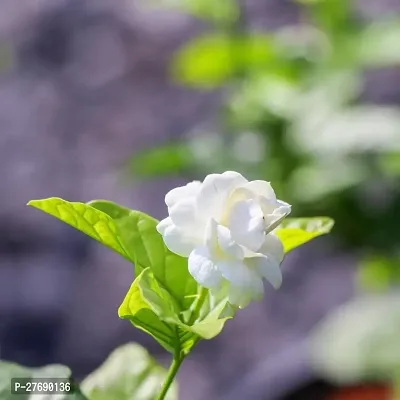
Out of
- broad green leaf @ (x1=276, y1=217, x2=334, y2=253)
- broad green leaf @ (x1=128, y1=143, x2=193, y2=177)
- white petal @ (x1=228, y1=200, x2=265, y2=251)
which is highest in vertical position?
white petal @ (x1=228, y1=200, x2=265, y2=251)

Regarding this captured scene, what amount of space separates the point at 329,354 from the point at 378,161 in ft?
1.14

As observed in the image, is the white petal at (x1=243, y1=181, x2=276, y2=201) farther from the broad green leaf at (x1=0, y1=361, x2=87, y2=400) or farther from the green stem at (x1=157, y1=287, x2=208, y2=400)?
the broad green leaf at (x1=0, y1=361, x2=87, y2=400)

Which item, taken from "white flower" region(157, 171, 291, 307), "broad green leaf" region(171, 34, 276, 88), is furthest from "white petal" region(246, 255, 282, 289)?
"broad green leaf" region(171, 34, 276, 88)

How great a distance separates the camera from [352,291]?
2.22m

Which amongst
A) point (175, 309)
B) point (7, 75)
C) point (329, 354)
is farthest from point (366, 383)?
point (7, 75)

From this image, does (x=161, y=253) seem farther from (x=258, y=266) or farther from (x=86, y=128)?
(x=86, y=128)

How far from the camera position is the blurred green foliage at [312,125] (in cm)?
131

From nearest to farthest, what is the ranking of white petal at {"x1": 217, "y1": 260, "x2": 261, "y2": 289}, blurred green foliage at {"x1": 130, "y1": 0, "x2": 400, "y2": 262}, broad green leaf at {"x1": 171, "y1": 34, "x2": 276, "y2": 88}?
1. white petal at {"x1": 217, "y1": 260, "x2": 261, "y2": 289}
2. blurred green foliage at {"x1": 130, "y1": 0, "x2": 400, "y2": 262}
3. broad green leaf at {"x1": 171, "y1": 34, "x2": 276, "y2": 88}

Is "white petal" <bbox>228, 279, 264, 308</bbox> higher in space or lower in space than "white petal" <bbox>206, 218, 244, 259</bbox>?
lower

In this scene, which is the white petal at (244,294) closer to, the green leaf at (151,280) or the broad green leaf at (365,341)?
the green leaf at (151,280)

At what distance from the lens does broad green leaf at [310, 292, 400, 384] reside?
4.49 ft

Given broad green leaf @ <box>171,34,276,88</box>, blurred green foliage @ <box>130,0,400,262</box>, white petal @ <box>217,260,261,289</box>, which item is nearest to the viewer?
white petal @ <box>217,260,261,289</box>

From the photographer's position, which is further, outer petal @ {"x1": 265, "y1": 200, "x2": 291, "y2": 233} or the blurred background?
the blurred background

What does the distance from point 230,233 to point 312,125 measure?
3.09 feet
